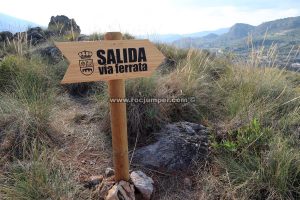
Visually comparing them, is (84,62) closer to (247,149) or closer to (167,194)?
(167,194)

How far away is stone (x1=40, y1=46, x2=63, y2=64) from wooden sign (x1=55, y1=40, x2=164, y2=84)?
411cm

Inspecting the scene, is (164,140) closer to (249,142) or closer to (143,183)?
(143,183)

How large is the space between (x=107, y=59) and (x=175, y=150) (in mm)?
1430

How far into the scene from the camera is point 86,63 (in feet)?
8.32

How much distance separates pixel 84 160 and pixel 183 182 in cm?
108

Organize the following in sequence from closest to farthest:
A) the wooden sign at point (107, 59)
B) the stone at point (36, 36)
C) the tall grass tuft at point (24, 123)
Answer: the wooden sign at point (107, 59) → the tall grass tuft at point (24, 123) → the stone at point (36, 36)

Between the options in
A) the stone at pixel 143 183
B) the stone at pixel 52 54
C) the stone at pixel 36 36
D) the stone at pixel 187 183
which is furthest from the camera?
the stone at pixel 36 36

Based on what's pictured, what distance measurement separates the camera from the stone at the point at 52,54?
21.7 ft

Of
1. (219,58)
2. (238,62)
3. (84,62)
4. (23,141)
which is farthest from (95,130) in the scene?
(219,58)

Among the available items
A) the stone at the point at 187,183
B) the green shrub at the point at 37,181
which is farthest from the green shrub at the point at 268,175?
the green shrub at the point at 37,181

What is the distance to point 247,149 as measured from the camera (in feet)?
10.7

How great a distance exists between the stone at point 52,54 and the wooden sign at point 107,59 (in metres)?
4.11

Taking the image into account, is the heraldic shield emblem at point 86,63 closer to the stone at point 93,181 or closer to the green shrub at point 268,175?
the stone at point 93,181

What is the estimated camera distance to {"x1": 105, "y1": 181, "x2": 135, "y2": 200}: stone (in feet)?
8.87
